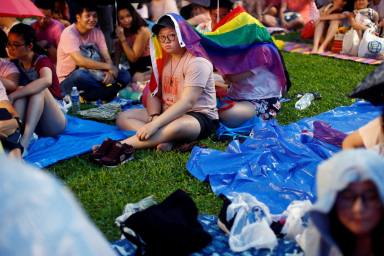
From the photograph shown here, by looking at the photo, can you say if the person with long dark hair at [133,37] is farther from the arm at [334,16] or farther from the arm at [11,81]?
the arm at [334,16]

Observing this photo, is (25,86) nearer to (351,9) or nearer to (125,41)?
(125,41)

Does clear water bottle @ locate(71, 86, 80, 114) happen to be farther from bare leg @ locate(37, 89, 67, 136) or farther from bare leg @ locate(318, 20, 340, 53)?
bare leg @ locate(318, 20, 340, 53)

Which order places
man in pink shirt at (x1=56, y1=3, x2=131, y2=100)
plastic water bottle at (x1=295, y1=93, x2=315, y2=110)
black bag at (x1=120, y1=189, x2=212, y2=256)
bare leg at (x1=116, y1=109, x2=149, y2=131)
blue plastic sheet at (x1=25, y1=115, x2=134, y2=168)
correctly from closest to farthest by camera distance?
black bag at (x1=120, y1=189, x2=212, y2=256)
blue plastic sheet at (x1=25, y1=115, x2=134, y2=168)
bare leg at (x1=116, y1=109, x2=149, y2=131)
plastic water bottle at (x1=295, y1=93, x2=315, y2=110)
man in pink shirt at (x1=56, y1=3, x2=131, y2=100)

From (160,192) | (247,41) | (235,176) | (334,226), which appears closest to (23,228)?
(334,226)

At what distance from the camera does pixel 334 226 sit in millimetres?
2166

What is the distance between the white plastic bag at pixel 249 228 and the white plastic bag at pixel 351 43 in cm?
595

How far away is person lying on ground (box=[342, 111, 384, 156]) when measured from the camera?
2.92 metres

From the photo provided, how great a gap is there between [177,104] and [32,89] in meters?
1.33

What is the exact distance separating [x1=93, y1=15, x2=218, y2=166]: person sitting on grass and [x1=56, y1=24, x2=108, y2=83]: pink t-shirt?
1742 millimetres

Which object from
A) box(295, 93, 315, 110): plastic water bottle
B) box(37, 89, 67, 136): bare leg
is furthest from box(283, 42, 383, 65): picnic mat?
box(37, 89, 67, 136): bare leg

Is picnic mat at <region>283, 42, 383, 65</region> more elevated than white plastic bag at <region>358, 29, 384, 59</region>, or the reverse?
white plastic bag at <region>358, 29, 384, 59</region>

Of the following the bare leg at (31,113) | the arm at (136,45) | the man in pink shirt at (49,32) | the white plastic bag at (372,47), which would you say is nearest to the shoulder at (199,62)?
the bare leg at (31,113)

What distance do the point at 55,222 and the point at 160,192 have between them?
2.60 meters

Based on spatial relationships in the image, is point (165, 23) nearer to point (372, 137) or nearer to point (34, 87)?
point (34, 87)
